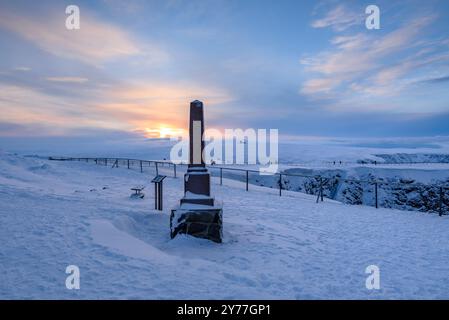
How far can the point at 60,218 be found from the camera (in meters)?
7.91

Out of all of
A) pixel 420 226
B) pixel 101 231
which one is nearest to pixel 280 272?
pixel 101 231

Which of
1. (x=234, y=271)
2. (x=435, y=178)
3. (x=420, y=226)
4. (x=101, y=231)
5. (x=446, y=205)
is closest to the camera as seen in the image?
(x=234, y=271)

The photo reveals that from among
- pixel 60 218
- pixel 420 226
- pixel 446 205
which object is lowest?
pixel 446 205

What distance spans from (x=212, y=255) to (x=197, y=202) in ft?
5.16

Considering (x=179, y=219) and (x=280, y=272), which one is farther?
(x=179, y=219)

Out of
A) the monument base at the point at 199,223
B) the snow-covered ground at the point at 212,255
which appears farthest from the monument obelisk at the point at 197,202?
the snow-covered ground at the point at 212,255

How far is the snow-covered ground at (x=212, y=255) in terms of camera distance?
4.59m

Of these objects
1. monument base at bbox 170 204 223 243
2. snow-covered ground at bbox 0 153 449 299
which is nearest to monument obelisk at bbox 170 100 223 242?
monument base at bbox 170 204 223 243

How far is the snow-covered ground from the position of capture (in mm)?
4586

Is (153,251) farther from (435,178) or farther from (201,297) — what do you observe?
(435,178)

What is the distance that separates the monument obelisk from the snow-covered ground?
0.31 m

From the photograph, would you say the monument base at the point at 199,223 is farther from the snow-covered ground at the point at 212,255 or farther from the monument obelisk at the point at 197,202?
the snow-covered ground at the point at 212,255

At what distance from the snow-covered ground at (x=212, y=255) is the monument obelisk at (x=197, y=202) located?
0.31 meters

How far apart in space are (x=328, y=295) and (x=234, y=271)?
1.51m
